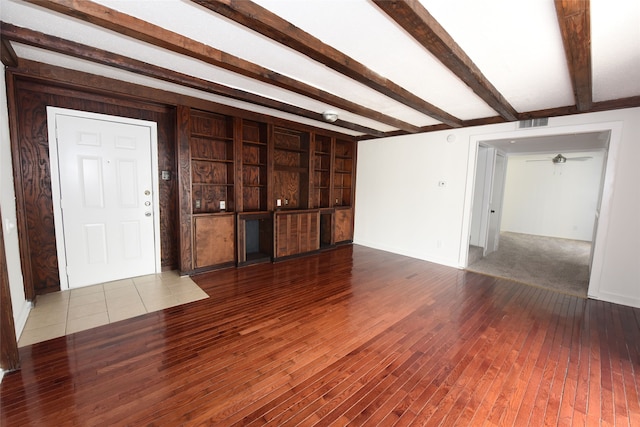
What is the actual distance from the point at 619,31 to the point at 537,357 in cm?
256

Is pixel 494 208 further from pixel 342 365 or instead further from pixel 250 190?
A: pixel 342 365

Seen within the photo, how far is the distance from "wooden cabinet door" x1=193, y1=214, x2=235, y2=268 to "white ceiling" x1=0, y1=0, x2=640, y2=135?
189cm

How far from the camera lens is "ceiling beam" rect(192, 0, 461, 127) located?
1632 millimetres

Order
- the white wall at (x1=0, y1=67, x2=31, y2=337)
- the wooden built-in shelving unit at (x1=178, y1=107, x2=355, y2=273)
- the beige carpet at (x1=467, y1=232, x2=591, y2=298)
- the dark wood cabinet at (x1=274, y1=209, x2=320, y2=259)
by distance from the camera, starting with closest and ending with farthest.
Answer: the white wall at (x1=0, y1=67, x2=31, y2=337), the wooden built-in shelving unit at (x1=178, y1=107, x2=355, y2=273), the beige carpet at (x1=467, y1=232, x2=591, y2=298), the dark wood cabinet at (x1=274, y1=209, x2=320, y2=259)

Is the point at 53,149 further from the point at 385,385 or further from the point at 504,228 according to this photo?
the point at 504,228

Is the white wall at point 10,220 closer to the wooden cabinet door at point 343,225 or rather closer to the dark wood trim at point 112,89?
the dark wood trim at point 112,89

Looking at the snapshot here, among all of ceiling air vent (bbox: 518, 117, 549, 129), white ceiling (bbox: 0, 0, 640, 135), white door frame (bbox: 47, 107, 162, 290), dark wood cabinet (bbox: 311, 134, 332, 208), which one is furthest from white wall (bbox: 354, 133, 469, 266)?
white door frame (bbox: 47, 107, 162, 290)

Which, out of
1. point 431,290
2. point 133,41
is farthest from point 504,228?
point 133,41

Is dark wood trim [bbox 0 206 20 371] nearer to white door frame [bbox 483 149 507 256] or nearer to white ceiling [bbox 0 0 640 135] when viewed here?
white ceiling [bbox 0 0 640 135]

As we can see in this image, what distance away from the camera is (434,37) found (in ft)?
6.00

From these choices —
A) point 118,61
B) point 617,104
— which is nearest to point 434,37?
point 118,61

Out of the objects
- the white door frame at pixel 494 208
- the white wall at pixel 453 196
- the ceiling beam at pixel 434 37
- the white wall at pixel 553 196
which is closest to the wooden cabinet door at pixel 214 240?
the white wall at pixel 453 196

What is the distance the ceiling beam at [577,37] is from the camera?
1543mm

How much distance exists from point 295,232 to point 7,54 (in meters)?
3.88
